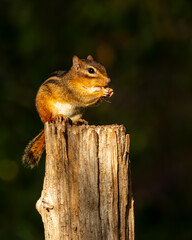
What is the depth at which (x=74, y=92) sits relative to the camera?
3.10m

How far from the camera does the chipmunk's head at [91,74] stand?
2941mm

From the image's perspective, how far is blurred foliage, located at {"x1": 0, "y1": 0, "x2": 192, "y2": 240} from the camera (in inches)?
204

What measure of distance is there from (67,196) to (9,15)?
12.5ft

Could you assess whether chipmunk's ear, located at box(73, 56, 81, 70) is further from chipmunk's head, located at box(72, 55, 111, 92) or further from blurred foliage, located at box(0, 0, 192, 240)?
blurred foliage, located at box(0, 0, 192, 240)

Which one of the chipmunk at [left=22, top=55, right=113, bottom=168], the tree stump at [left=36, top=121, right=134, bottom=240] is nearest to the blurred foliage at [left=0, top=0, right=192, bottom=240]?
the chipmunk at [left=22, top=55, right=113, bottom=168]

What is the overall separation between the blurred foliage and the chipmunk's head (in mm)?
2015

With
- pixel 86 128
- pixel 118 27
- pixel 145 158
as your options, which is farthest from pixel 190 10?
pixel 86 128

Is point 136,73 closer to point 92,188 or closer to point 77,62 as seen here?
point 77,62

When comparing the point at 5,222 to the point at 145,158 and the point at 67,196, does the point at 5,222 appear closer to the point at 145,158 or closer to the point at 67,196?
the point at 145,158

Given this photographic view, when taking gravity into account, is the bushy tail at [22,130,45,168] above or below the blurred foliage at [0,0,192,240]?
below

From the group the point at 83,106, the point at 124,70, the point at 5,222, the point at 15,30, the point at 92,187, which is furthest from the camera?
the point at 124,70

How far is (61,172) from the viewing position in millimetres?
2055

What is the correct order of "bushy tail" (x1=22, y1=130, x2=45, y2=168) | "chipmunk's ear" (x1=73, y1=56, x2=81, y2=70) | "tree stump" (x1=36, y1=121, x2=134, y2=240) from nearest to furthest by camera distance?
"tree stump" (x1=36, y1=121, x2=134, y2=240) < "bushy tail" (x1=22, y1=130, x2=45, y2=168) < "chipmunk's ear" (x1=73, y1=56, x2=81, y2=70)

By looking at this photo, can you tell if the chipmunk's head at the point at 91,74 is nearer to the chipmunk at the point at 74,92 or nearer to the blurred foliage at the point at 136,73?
the chipmunk at the point at 74,92
